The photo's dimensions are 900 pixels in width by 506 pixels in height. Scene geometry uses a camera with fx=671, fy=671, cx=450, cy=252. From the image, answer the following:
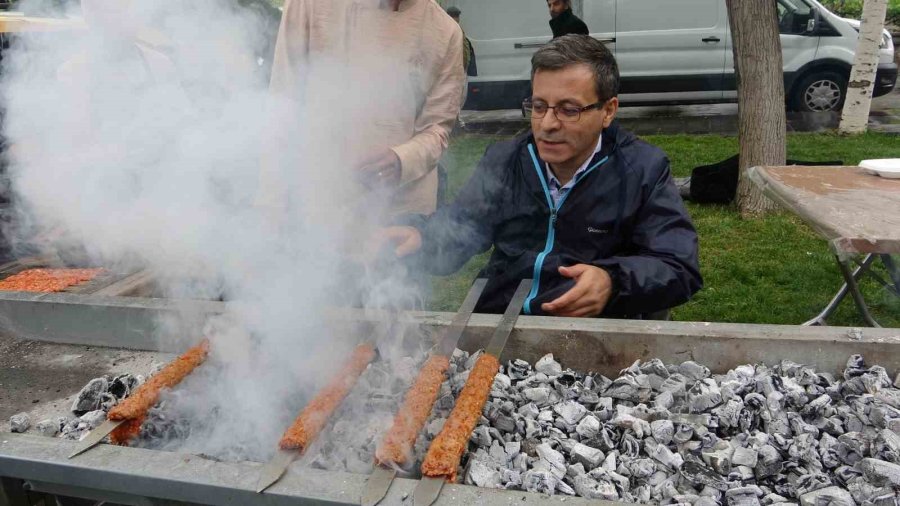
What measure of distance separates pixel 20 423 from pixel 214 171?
1.14 meters

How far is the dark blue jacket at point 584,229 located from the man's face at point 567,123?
12 cm

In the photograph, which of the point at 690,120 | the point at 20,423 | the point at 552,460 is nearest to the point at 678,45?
the point at 690,120

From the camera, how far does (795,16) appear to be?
10.9 m

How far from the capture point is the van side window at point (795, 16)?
10.8m

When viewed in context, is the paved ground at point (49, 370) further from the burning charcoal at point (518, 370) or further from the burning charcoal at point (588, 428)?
the burning charcoal at point (588, 428)

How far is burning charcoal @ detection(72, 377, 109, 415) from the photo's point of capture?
2268 mm

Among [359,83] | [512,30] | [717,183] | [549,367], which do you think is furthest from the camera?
[512,30]

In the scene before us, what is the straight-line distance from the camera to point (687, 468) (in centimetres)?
178

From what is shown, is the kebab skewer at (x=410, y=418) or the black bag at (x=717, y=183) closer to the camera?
the kebab skewer at (x=410, y=418)

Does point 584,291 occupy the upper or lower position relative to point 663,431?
upper

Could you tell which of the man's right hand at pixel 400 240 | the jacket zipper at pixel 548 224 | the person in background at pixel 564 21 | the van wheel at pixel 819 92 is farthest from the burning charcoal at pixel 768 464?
the van wheel at pixel 819 92

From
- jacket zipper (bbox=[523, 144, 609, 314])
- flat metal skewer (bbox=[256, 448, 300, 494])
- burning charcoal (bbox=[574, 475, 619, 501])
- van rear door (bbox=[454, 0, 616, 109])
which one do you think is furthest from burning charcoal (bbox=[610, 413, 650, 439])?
van rear door (bbox=[454, 0, 616, 109])

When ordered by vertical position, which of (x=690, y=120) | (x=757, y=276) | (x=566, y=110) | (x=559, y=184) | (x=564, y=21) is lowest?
(x=757, y=276)

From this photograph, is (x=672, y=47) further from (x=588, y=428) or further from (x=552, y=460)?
(x=552, y=460)
